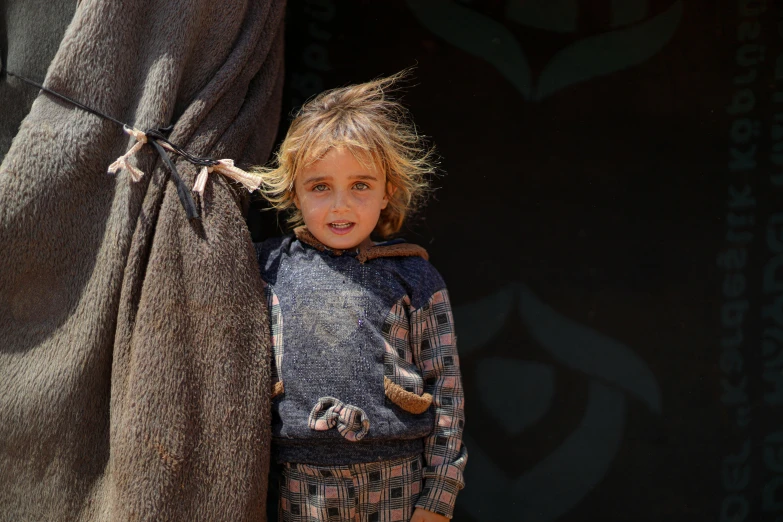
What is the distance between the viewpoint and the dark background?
198cm

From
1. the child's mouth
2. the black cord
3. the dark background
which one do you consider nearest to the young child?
the child's mouth

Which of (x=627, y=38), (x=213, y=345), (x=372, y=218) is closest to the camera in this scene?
(x=213, y=345)

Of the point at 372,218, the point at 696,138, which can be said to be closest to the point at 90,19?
the point at 372,218

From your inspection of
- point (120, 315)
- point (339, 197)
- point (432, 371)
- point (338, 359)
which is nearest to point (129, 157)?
point (120, 315)

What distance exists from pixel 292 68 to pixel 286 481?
106 cm

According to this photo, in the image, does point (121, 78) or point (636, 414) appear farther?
point (636, 414)

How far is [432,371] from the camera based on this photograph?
4.98 ft

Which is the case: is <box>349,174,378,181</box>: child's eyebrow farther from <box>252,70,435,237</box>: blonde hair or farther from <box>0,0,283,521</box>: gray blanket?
<box>0,0,283,521</box>: gray blanket

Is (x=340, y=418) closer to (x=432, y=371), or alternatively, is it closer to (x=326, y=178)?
(x=432, y=371)

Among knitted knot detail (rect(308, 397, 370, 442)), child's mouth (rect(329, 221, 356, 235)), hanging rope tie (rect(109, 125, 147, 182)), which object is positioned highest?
hanging rope tie (rect(109, 125, 147, 182))

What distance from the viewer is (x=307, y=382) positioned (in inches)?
56.4

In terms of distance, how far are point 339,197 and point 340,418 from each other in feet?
1.35

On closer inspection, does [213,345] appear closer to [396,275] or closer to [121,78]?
[396,275]

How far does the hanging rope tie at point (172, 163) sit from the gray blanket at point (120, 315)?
1cm
